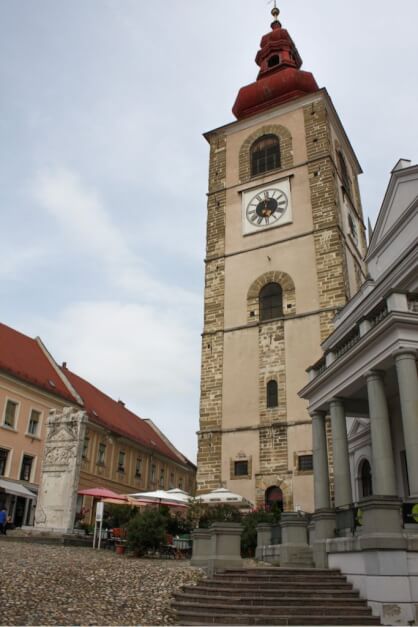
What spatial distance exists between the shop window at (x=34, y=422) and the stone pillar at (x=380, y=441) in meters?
23.7

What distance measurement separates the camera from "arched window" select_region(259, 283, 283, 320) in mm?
25812

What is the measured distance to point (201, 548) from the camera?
12719 mm

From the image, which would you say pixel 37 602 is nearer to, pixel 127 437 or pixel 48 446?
pixel 48 446

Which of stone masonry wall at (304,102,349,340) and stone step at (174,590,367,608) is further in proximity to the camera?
stone masonry wall at (304,102,349,340)

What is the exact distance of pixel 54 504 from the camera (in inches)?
757

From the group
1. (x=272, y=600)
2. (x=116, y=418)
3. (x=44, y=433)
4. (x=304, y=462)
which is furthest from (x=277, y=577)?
(x=116, y=418)

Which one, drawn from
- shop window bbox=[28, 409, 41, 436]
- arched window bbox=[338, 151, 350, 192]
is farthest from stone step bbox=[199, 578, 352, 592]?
arched window bbox=[338, 151, 350, 192]

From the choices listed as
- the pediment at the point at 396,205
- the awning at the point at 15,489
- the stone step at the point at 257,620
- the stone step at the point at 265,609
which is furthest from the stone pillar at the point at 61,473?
the pediment at the point at 396,205

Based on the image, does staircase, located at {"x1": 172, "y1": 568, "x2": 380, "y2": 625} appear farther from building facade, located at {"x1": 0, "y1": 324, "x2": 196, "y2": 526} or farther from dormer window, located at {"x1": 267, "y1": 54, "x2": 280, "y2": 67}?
dormer window, located at {"x1": 267, "y1": 54, "x2": 280, "y2": 67}

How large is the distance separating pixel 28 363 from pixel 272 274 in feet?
54.2

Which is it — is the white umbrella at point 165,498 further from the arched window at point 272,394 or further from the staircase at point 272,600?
the staircase at point 272,600

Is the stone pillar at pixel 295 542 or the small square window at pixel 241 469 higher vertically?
the small square window at pixel 241 469

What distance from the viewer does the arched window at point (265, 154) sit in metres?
30.2

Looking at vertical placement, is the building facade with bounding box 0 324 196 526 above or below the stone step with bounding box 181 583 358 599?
above
